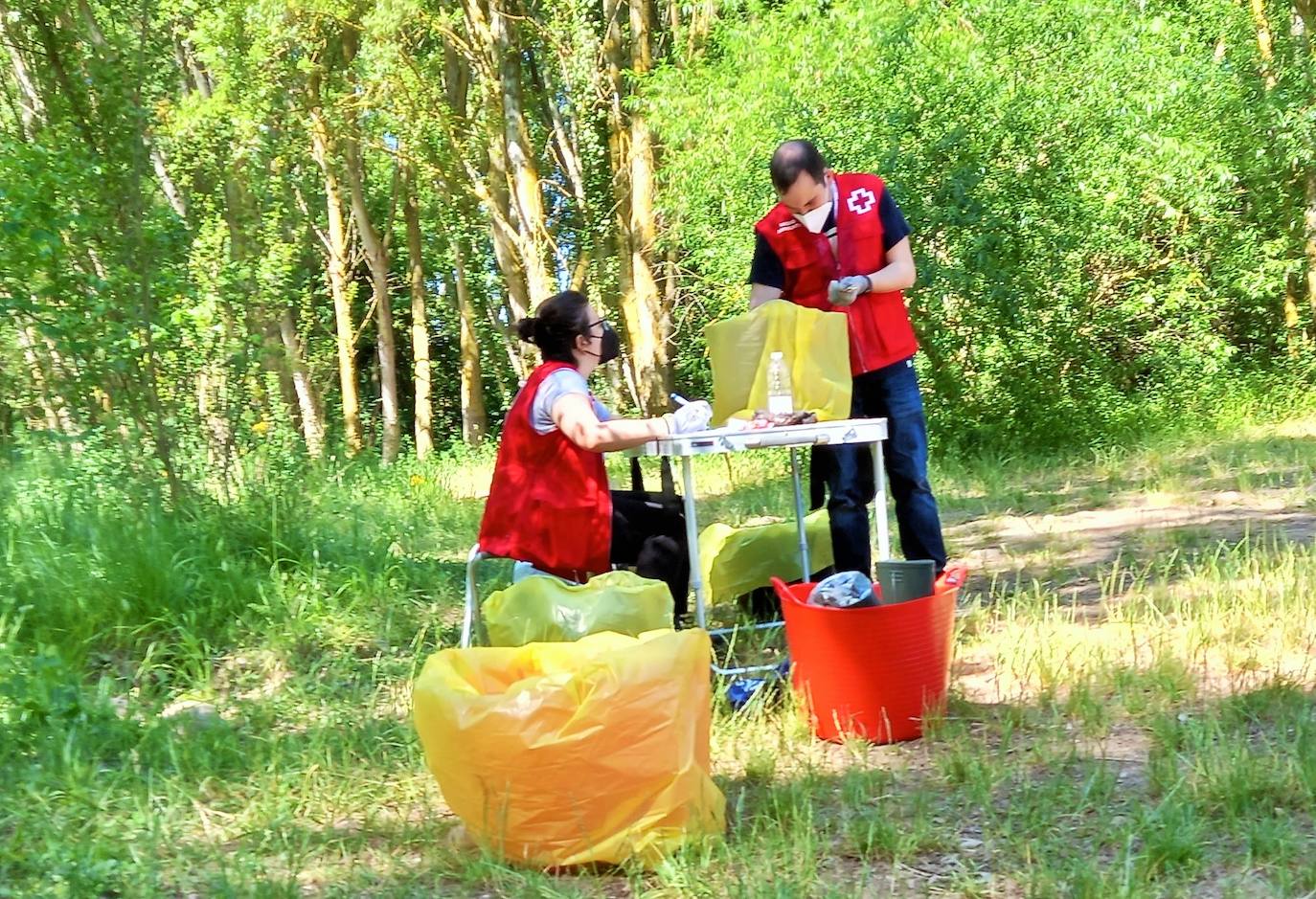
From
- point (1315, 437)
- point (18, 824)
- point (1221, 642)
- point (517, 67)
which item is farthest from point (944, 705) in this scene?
point (517, 67)

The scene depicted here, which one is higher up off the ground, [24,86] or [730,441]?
[24,86]

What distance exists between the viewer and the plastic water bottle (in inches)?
157

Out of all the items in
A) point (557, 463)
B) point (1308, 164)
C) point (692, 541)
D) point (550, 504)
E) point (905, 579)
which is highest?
point (1308, 164)

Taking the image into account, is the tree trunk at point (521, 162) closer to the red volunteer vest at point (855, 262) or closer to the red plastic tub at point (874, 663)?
the red volunteer vest at point (855, 262)

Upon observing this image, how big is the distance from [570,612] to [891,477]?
5.13 feet

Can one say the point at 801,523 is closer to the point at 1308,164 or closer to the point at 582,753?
the point at 582,753

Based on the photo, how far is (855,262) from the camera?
4332mm

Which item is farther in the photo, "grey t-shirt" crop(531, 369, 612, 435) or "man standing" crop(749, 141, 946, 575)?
"man standing" crop(749, 141, 946, 575)

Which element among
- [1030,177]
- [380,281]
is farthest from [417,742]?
[380,281]

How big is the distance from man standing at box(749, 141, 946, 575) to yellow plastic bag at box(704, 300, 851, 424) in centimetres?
21

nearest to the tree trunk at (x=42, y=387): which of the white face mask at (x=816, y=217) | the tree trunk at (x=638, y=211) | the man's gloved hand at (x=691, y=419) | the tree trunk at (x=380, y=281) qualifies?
the man's gloved hand at (x=691, y=419)

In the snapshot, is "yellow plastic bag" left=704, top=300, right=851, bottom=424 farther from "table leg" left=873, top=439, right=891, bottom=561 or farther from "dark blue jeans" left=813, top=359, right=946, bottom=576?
"dark blue jeans" left=813, top=359, right=946, bottom=576

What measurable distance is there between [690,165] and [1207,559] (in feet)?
22.2

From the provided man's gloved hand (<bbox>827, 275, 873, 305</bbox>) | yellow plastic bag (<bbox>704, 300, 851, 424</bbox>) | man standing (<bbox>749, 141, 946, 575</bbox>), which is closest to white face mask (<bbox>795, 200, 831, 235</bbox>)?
man standing (<bbox>749, 141, 946, 575</bbox>)
